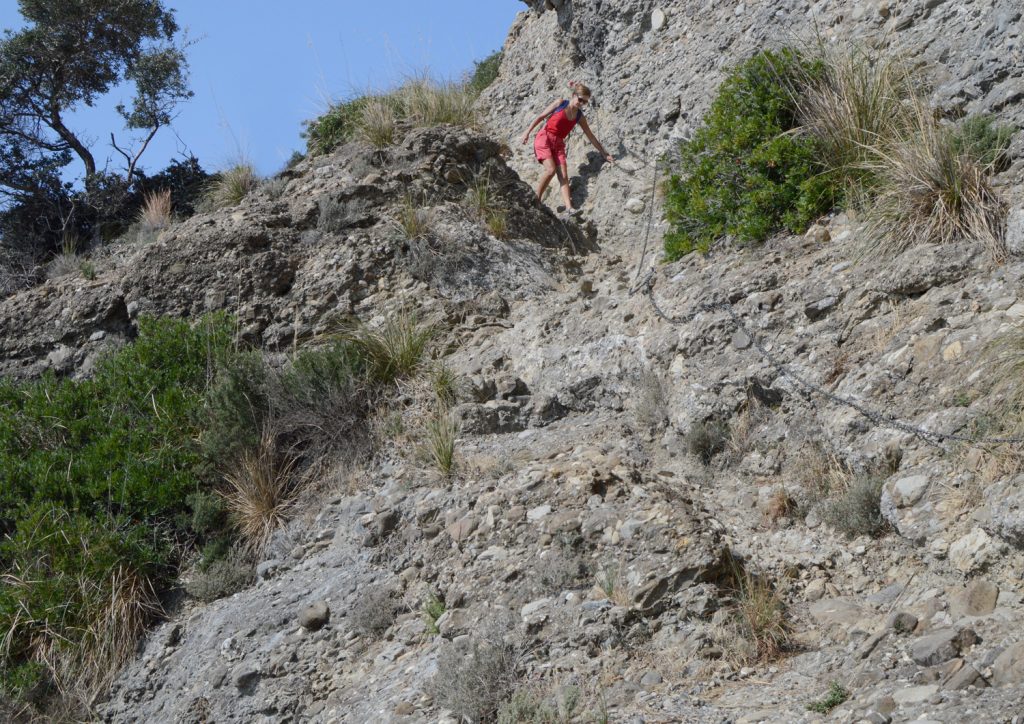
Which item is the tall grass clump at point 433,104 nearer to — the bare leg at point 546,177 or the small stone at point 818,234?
the bare leg at point 546,177

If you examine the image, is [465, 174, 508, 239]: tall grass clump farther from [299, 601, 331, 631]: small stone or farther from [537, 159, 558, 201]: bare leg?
[299, 601, 331, 631]: small stone

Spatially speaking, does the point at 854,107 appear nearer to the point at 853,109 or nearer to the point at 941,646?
the point at 853,109

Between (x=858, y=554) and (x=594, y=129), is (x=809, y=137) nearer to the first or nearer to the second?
(x=858, y=554)

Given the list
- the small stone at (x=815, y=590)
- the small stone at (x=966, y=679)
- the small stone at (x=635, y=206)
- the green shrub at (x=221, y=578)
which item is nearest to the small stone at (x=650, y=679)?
the small stone at (x=815, y=590)

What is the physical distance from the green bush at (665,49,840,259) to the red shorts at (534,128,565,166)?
2793mm

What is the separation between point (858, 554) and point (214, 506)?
4596 millimetres

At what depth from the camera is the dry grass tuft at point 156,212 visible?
37.7 feet

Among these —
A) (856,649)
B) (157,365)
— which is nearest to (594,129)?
(157,365)

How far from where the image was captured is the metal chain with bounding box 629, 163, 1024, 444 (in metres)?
4.84

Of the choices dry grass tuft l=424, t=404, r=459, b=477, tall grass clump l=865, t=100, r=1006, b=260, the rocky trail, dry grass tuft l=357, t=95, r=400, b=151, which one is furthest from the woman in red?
tall grass clump l=865, t=100, r=1006, b=260

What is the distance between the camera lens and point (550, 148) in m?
10.8

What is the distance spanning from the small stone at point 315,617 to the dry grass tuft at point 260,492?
1234 millimetres

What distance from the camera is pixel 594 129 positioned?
456 inches

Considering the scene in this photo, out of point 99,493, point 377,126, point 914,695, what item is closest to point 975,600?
point 914,695
